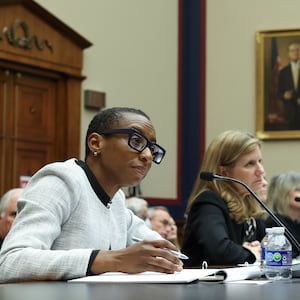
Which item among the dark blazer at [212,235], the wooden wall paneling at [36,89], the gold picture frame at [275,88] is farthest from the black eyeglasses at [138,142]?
the gold picture frame at [275,88]

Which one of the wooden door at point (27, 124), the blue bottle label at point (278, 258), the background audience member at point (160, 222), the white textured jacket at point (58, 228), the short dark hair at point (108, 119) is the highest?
the wooden door at point (27, 124)

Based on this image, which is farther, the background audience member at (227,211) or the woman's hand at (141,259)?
the background audience member at (227,211)

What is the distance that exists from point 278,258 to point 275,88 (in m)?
7.50

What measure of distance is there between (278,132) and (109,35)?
8.01 feet

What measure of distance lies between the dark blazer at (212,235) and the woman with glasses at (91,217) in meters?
0.57

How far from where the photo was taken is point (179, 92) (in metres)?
9.88

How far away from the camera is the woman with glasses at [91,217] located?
2355 mm

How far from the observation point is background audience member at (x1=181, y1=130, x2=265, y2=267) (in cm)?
360

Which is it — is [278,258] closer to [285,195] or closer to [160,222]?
[285,195]

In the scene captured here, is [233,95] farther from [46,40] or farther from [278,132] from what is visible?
[46,40]

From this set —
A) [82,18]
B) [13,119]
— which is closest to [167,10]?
[82,18]

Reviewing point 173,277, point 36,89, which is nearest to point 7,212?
point 173,277

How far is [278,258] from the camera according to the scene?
2496 millimetres

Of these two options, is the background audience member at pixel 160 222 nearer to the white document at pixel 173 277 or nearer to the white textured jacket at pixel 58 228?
the white textured jacket at pixel 58 228
